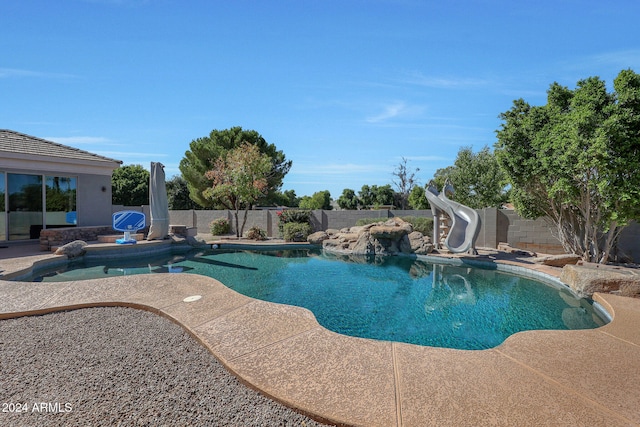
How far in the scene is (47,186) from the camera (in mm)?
11703

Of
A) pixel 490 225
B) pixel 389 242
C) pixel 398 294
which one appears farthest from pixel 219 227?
pixel 490 225

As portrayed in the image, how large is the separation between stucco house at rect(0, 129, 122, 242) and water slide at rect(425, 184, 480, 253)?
13013 millimetres

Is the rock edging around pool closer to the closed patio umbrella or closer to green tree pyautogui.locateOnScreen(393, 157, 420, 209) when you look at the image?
the closed patio umbrella

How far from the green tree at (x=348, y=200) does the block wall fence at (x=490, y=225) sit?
63.3ft

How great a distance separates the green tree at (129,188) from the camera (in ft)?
90.0

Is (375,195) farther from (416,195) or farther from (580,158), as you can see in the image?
(580,158)

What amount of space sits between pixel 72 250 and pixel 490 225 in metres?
13.8

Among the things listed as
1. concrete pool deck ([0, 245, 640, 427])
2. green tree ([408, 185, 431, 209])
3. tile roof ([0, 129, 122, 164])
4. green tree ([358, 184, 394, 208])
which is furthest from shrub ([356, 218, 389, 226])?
green tree ([358, 184, 394, 208])

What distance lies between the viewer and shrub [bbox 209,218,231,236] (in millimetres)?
16578

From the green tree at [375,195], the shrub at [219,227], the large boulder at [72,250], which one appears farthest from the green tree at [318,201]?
the large boulder at [72,250]

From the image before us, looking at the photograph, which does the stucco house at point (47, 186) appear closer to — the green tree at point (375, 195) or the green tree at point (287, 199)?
the green tree at point (287, 199)

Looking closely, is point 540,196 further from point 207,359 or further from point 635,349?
point 207,359

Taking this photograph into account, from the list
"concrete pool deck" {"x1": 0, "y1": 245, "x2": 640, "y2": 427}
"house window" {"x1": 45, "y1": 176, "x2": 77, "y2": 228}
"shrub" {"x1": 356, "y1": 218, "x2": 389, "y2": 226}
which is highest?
"house window" {"x1": 45, "y1": 176, "x2": 77, "y2": 228}

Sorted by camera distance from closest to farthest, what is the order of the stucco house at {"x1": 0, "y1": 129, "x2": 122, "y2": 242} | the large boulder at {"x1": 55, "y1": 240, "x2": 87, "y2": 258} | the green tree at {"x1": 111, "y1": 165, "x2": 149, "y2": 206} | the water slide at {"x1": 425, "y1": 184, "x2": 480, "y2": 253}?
1. the large boulder at {"x1": 55, "y1": 240, "x2": 87, "y2": 258}
2. the water slide at {"x1": 425, "y1": 184, "x2": 480, "y2": 253}
3. the stucco house at {"x1": 0, "y1": 129, "x2": 122, "y2": 242}
4. the green tree at {"x1": 111, "y1": 165, "x2": 149, "y2": 206}
